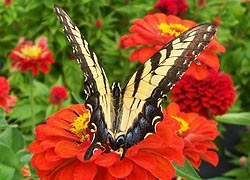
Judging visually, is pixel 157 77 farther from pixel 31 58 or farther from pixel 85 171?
pixel 31 58

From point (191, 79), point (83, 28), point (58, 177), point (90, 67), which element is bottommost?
point (83, 28)

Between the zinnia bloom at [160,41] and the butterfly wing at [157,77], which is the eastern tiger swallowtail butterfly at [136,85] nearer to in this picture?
the butterfly wing at [157,77]

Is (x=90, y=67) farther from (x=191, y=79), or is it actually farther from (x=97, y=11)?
(x=97, y=11)

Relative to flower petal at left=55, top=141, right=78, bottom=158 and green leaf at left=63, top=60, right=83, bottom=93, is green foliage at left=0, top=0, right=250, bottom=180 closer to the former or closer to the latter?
green leaf at left=63, top=60, right=83, bottom=93

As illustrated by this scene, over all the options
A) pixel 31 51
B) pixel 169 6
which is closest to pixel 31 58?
pixel 31 51

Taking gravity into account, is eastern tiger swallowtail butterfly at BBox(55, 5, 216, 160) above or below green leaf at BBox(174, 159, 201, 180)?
above

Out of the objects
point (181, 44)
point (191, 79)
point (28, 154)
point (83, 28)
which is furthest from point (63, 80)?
point (181, 44)

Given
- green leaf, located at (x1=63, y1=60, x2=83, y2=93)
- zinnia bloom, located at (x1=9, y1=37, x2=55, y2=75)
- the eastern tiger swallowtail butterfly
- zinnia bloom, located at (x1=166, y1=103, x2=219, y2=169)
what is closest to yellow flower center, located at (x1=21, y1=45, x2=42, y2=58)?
zinnia bloom, located at (x1=9, y1=37, x2=55, y2=75)
